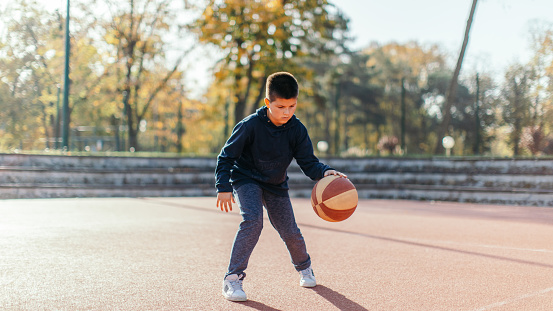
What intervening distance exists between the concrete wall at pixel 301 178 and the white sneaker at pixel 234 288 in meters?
10.6

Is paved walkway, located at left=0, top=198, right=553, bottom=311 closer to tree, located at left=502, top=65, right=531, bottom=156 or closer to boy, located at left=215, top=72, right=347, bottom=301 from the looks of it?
boy, located at left=215, top=72, right=347, bottom=301

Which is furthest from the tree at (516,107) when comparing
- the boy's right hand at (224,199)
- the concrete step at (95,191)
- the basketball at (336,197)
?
the boy's right hand at (224,199)

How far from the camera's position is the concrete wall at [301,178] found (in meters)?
13.3

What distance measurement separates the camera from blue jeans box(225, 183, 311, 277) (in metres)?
4.02

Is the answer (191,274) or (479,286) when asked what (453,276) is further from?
(191,274)

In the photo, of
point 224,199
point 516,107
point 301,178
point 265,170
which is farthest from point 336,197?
point 516,107

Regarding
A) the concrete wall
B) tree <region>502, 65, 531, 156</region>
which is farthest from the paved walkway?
tree <region>502, 65, 531, 156</region>

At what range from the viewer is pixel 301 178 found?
1594 cm

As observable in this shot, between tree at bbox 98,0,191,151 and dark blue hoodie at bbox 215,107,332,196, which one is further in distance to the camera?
tree at bbox 98,0,191,151

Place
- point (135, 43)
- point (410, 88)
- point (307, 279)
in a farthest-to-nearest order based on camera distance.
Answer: point (410, 88) → point (135, 43) → point (307, 279)

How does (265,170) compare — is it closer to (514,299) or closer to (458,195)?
(514,299)

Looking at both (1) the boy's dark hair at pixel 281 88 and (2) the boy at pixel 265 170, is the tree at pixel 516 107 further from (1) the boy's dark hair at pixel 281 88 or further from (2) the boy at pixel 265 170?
(1) the boy's dark hair at pixel 281 88

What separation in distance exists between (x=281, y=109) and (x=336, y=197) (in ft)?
2.90

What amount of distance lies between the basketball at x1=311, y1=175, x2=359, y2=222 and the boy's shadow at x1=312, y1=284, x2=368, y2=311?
594 millimetres
